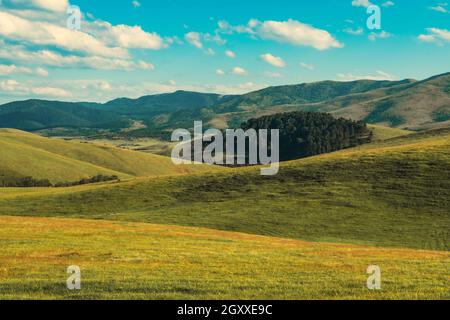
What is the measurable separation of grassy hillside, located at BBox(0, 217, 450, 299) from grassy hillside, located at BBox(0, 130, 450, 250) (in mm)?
30275

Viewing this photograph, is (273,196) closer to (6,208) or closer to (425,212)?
(425,212)

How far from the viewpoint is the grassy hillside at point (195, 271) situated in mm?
21547

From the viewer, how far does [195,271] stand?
86.9 feet

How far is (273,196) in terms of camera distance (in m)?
84.8

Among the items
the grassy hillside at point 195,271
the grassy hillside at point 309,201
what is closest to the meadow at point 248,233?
the grassy hillside at point 195,271

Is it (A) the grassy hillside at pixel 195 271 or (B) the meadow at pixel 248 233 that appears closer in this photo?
(A) the grassy hillside at pixel 195 271

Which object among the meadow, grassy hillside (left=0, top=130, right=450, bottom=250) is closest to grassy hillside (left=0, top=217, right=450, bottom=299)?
the meadow

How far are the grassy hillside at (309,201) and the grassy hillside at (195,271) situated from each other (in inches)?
1192

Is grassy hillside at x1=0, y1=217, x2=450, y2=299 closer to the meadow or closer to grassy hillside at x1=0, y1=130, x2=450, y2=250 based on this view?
the meadow

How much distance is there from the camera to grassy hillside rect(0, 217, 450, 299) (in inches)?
848

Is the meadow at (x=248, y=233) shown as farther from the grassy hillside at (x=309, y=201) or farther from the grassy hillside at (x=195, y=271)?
the grassy hillside at (x=309, y=201)

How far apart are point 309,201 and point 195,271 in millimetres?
55581

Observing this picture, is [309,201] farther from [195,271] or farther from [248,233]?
[195,271]
